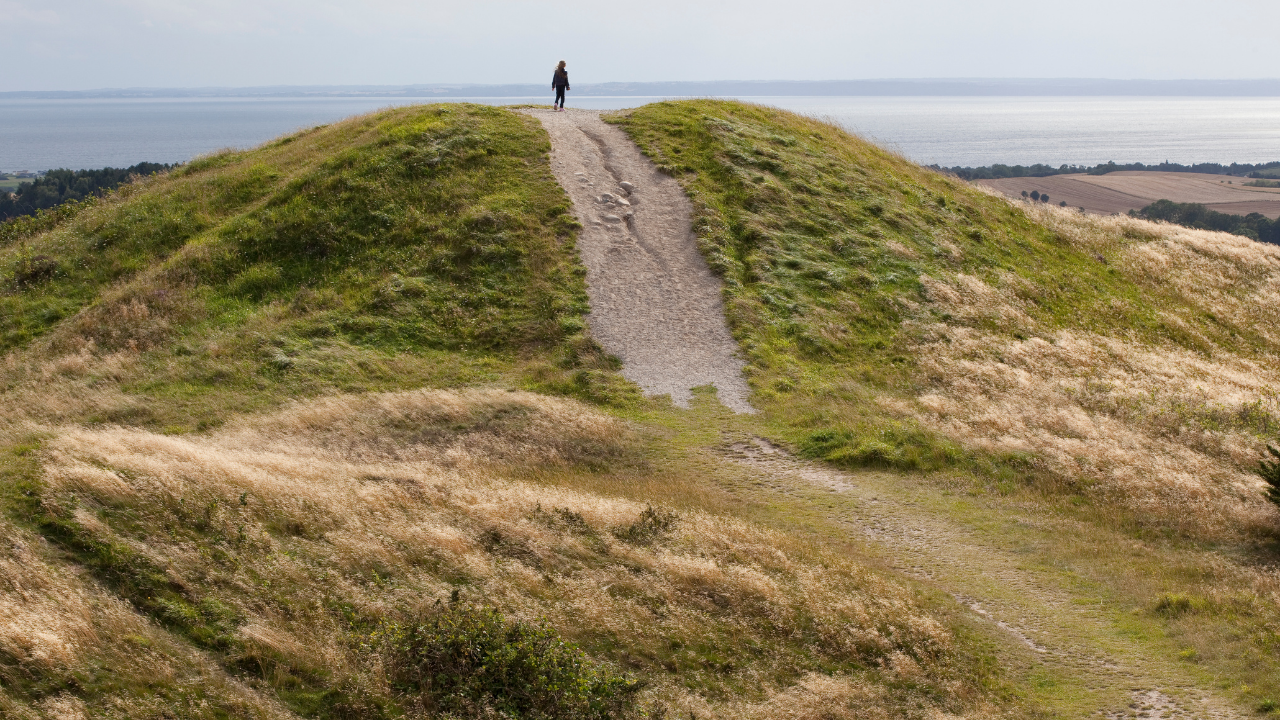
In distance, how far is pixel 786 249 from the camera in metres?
26.1

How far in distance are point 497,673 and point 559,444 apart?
7866mm

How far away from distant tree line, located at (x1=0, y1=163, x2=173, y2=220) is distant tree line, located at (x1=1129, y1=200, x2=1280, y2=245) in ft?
262

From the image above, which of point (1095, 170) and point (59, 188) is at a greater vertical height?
point (1095, 170)

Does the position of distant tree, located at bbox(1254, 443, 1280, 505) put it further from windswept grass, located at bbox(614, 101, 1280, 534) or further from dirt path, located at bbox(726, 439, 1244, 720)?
dirt path, located at bbox(726, 439, 1244, 720)

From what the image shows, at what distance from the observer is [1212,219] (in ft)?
227

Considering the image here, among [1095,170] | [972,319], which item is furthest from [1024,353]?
[1095,170]

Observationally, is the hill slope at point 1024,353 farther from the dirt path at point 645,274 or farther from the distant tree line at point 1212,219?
the distant tree line at point 1212,219

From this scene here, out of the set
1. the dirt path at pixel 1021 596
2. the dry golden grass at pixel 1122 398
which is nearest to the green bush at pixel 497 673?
the dirt path at pixel 1021 596

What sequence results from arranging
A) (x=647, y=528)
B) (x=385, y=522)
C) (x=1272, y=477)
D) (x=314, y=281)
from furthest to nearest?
1. (x=314, y=281)
2. (x=1272, y=477)
3. (x=647, y=528)
4. (x=385, y=522)

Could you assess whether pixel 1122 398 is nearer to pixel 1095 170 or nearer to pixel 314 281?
pixel 314 281

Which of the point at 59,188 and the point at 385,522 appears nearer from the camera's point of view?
the point at 385,522

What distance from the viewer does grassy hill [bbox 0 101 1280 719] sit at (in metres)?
8.87

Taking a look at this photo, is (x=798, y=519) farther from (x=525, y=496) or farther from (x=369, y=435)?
(x=369, y=435)

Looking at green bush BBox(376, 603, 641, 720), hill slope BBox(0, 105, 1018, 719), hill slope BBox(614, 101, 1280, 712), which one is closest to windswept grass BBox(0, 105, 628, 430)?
hill slope BBox(0, 105, 1018, 719)
